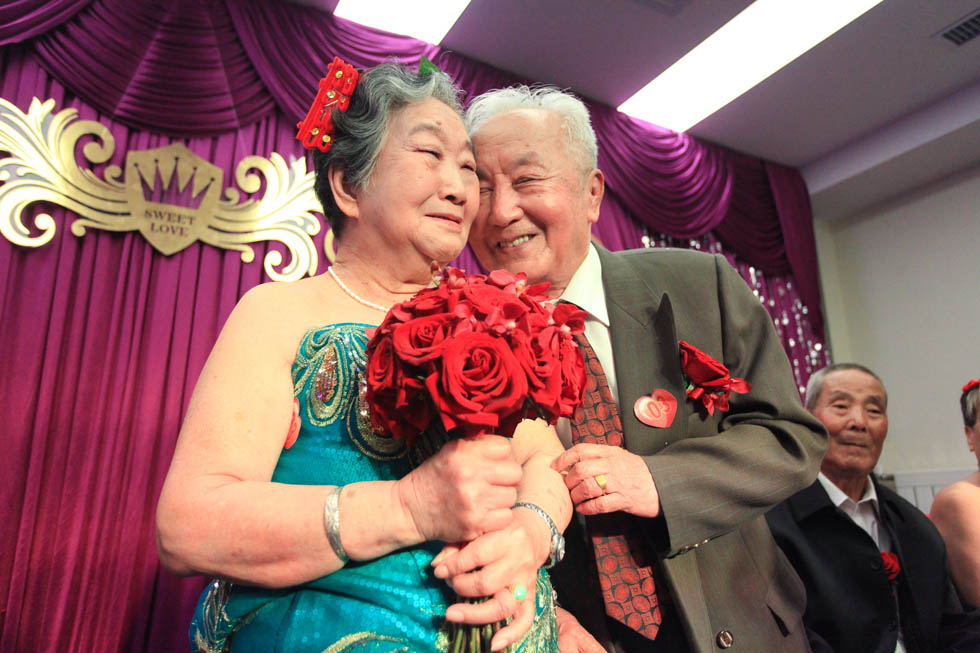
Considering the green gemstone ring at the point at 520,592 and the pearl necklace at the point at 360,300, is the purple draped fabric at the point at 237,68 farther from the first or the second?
the green gemstone ring at the point at 520,592

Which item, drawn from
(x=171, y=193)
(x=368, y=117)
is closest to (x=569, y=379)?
(x=368, y=117)

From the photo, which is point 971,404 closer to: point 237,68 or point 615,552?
point 615,552

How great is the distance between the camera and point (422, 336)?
33.1 inches

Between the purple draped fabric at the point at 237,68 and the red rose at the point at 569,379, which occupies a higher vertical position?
the purple draped fabric at the point at 237,68

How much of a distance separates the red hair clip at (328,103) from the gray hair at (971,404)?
292cm

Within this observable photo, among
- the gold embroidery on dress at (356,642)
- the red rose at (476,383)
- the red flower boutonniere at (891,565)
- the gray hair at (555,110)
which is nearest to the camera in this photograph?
the red rose at (476,383)

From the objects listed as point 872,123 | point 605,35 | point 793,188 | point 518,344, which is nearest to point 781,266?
point 793,188

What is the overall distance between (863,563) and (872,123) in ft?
13.7

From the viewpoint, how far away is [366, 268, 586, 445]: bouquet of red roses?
0.80 meters

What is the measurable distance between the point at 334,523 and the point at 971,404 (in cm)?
305

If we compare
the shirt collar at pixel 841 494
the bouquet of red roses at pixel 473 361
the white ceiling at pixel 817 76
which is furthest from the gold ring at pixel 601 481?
the white ceiling at pixel 817 76

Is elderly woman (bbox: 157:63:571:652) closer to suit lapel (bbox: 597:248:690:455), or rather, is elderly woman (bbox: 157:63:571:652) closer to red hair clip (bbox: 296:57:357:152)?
red hair clip (bbox: 296:57:357:152)

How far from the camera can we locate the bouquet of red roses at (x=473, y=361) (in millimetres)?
802

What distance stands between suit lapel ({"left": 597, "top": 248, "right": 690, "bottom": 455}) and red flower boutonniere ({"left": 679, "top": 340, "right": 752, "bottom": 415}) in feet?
0.08
